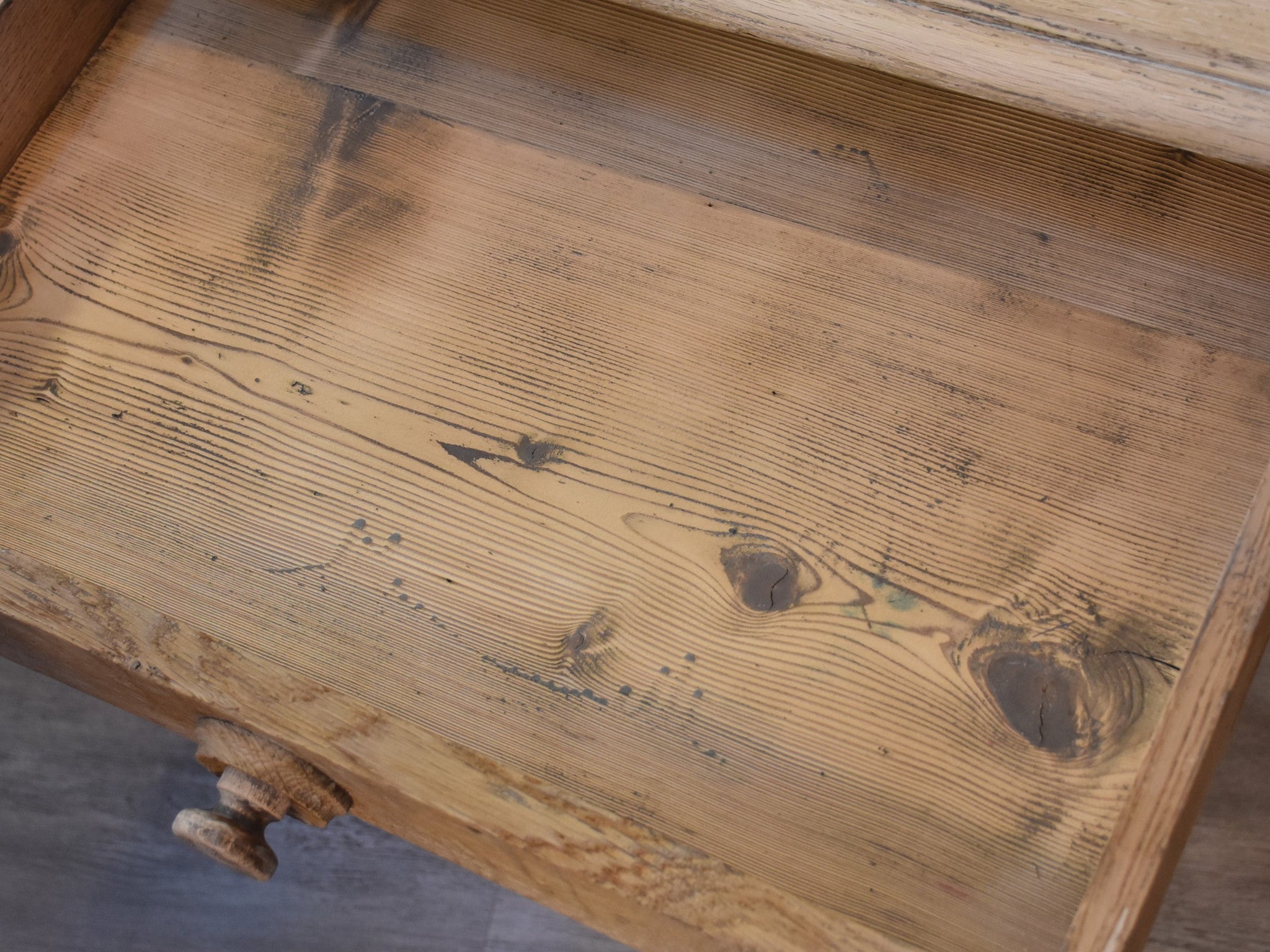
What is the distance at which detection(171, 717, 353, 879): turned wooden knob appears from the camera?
32.4 inches

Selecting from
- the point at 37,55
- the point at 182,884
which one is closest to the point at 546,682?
the point at 37,55

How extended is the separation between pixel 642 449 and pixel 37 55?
0.69 meters

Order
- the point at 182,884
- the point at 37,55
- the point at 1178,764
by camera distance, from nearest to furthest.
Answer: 1. the point at 1178,764
2. the point at 37,55
3. the point at 182,884

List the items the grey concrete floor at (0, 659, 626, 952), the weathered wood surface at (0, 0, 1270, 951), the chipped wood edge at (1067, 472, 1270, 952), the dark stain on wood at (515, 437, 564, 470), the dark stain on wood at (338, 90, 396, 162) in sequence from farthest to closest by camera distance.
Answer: the grey concrete floor at (0, 659, 626, 952) → the dark stain on wood at (338, 90, 396, 162) → the dark stain on wood at (515, 437, 564, 470) → the weathered wood surface at (0, 0, 1270, 951) → the chipped wood edge at (1067, 472, 1270, 952)

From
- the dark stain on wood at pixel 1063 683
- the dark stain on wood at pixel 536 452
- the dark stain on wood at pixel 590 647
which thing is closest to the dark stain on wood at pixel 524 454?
the dark stain on wood at pixel 536 452

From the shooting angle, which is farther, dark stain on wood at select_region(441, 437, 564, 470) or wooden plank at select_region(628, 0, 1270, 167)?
dark stain on wood at select_region(441, 437, 564, 470)

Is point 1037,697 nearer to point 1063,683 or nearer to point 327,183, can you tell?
point 1063,683

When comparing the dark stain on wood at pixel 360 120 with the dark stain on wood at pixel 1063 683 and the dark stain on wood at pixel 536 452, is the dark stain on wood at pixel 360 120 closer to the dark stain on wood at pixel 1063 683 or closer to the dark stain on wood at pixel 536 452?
the dark stain on wood at pixel 536 452

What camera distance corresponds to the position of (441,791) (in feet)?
2.49

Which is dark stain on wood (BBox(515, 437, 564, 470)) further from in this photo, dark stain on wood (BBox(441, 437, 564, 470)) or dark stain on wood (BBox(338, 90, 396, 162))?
dark stain on wood (BBox(338, 90, 396, 162))

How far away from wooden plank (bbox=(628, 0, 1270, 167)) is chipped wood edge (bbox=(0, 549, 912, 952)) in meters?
0.61

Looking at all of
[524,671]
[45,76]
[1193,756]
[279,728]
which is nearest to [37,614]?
[279,728]

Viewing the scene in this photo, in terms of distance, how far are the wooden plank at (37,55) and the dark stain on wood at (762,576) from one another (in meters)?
0.78

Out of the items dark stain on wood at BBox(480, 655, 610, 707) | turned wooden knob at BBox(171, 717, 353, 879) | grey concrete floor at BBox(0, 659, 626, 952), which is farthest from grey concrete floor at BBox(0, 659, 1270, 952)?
dark stain on wood at BBox(480, 655, 610, 707)
